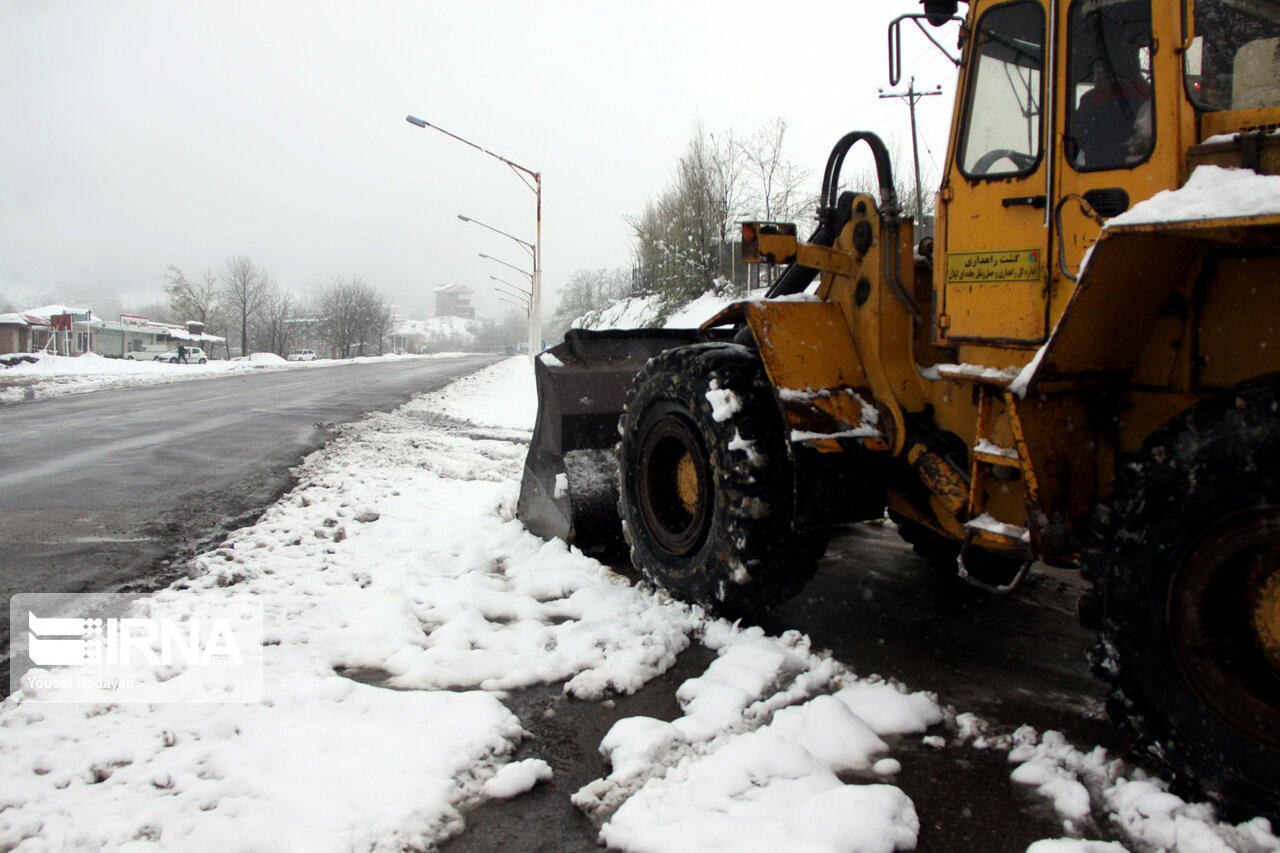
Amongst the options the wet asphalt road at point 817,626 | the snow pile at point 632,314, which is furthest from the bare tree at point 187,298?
the wet asphalt road at point 817,626

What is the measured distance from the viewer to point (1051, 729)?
2947 mm

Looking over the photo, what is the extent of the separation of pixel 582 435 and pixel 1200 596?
3738 mm

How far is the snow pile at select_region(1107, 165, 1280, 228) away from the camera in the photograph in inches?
81.7

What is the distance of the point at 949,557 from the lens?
191 inches

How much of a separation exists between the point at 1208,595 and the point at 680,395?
92.6 inches

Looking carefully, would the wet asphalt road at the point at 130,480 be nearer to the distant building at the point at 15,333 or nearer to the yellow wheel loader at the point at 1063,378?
the yellow wheel loader at the point at 1063,378

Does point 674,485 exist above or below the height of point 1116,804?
above

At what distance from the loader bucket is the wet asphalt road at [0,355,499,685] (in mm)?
2205

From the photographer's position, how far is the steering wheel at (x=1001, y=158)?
3029 millimetres

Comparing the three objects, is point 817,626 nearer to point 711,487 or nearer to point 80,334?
point 711,487

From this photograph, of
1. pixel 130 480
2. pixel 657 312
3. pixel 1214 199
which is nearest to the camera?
pixel 1214 199

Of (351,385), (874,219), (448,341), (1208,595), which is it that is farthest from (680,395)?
(448,341)

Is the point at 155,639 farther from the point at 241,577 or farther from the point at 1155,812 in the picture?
the point at 1155,812

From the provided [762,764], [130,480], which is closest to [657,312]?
[130,480]
